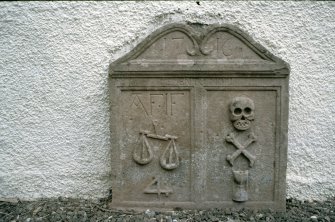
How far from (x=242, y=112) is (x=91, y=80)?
3.33 ft

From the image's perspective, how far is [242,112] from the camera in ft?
7.26

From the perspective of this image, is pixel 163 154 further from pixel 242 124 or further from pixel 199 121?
pixel 242 124

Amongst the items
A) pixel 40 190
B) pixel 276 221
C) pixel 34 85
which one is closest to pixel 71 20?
pixel 34 85

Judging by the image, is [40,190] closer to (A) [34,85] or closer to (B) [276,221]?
(A) [34,85]

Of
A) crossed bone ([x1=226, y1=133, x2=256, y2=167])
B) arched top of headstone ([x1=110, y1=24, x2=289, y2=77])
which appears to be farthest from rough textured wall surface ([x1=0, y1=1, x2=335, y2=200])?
crossed bone ([x1=226, y1=133, x2=256, y2=167])

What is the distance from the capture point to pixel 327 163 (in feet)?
8.09

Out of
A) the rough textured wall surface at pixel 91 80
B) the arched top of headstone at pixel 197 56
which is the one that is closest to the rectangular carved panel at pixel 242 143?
the arched top of headstone at pixel 197 56

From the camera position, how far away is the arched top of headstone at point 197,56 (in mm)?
2174

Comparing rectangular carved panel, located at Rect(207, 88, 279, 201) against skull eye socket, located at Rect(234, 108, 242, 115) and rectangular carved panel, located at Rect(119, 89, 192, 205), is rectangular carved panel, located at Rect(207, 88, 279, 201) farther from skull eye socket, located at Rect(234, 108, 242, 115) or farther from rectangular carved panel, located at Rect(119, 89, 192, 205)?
rectangular carved panel, located at Rect(119, 89, 192, 205)

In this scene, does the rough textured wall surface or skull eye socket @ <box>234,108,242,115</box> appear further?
the rough textured wall surface

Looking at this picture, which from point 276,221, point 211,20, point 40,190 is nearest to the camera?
point 276,221

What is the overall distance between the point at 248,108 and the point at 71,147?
47.8 inches

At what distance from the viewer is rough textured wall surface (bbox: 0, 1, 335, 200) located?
2.38m

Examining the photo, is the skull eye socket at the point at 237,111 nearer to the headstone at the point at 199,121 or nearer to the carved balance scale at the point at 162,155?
the headstone at the point at 199,121
